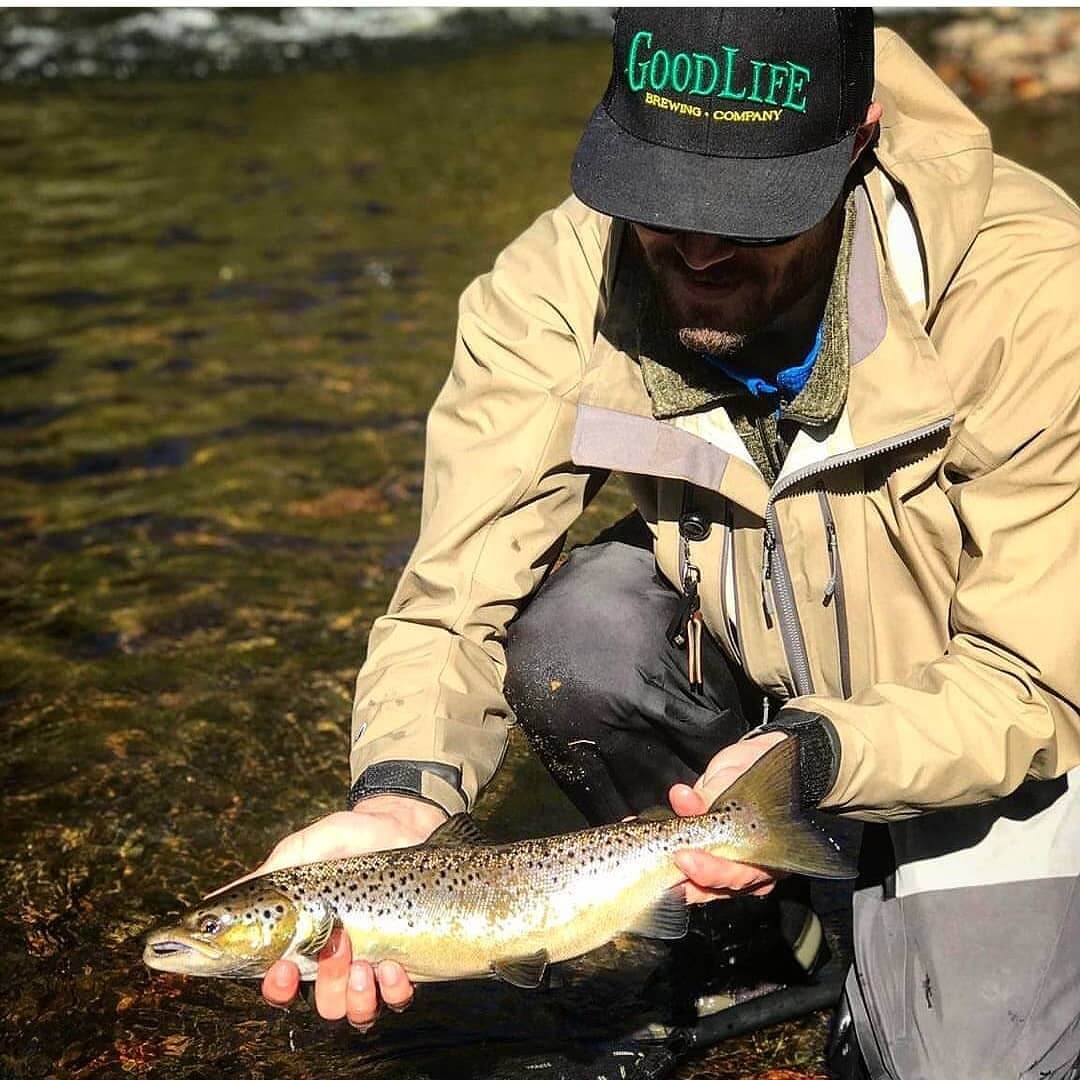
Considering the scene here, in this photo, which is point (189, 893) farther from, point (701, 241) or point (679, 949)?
point (701, 241)

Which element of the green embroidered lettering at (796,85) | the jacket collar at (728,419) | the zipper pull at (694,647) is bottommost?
the zipper pull at (694,647)

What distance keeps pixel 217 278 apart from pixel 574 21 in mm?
9182

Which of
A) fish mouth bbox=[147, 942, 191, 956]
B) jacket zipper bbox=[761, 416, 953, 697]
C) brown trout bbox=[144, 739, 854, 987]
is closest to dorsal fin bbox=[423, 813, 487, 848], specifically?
brown trout bbox=[144, 739, 854, 987]

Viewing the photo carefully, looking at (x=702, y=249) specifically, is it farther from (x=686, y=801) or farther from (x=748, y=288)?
(x=686, y=801)

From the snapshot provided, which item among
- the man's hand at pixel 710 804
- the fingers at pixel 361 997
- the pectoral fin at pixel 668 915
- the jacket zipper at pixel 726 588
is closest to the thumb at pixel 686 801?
the man's hand at pixel 710 804

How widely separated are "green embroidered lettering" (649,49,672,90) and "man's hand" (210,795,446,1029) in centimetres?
140

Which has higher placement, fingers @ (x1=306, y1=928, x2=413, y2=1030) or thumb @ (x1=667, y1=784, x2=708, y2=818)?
thumb @ (x1=667, y1=784, x2=708, y2=818)

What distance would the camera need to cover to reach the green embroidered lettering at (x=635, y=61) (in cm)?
303

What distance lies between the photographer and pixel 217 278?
9.57m

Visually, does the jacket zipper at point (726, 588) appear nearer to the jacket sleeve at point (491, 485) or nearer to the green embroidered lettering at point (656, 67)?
the jacket sleeve at point (491, 485)

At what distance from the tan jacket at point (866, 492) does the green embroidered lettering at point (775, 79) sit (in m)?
0.32

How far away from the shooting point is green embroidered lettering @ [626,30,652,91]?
303 centimetres

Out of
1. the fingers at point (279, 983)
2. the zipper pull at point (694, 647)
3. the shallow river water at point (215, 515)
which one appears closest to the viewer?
the fingers at point (279, 983)

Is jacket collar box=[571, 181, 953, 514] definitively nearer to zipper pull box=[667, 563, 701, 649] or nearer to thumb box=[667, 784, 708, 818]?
zipper pull box=[667, 563, 701, 649]
